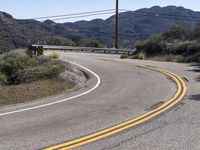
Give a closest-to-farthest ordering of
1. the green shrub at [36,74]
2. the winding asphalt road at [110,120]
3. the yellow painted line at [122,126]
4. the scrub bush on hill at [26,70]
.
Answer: the yellow painted line at [122,126]
the winding asphalt road at [110,120]
the green shrub at [36,74]
the scrub bush on hill at [26,70]

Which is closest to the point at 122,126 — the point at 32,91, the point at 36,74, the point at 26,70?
the point at 32,91

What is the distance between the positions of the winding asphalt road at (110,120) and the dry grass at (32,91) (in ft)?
6.56

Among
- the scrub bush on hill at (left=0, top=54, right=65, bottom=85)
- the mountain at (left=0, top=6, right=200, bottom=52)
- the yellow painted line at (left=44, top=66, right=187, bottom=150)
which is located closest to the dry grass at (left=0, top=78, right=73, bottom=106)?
the scrub bush on hill at (left=0, top=54, right=65, bottom=85)

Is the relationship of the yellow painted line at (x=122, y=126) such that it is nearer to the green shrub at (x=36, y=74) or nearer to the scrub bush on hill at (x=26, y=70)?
the green shrub at (x=36, y=74)

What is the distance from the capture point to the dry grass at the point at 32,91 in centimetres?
1603

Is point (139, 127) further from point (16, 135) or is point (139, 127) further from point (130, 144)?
point (16, 135)

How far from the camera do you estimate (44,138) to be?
8.17 metres

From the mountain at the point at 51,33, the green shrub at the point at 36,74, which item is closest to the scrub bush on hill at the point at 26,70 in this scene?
the green shrub at the point at 36,74

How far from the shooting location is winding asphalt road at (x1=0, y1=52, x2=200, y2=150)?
309 inches

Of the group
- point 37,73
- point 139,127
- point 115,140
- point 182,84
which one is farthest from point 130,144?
point 37,73

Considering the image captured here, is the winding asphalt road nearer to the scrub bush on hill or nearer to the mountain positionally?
the scrub bush on hill

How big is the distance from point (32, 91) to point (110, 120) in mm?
7849

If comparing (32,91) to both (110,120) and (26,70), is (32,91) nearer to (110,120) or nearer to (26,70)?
(26,70)

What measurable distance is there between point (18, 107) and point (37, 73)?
8604 millimetres
